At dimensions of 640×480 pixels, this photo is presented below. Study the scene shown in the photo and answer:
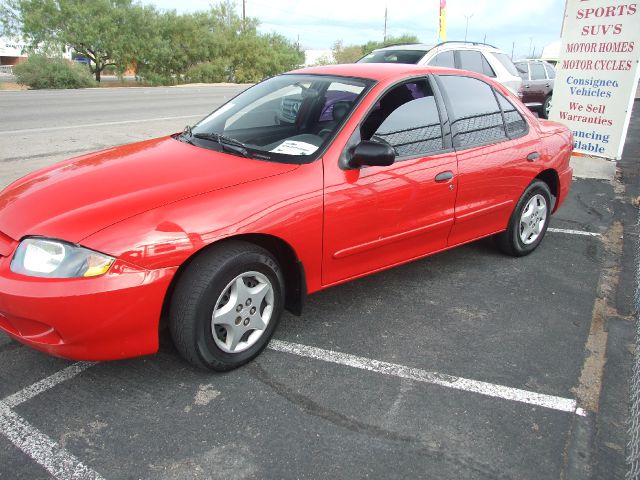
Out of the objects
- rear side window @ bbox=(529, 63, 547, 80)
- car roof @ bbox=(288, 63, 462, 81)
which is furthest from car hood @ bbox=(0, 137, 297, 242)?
rear side window @ bbox=(529, 63, 547, 80)

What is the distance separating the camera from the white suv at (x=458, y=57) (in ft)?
30.5

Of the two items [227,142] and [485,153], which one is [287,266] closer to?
[227,142]

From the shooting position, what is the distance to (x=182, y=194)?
2799mm

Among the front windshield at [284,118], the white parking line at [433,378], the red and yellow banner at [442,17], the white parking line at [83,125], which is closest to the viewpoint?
the white parking line at [433,378]

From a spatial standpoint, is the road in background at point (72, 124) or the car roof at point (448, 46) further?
the car roof at point (448, 46)

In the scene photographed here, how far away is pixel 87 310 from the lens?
2.46 m

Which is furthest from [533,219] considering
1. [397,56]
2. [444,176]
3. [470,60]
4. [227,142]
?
[470,60]

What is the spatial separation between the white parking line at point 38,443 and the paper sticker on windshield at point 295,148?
180cm

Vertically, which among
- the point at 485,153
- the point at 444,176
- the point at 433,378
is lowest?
the point at 433,378

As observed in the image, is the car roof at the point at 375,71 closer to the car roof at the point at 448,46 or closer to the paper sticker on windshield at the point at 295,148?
the paper sticker on windshield at the point at 295,148

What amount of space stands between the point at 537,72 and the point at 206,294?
1474 centimetres

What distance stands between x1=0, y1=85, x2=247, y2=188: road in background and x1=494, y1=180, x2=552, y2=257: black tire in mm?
5403

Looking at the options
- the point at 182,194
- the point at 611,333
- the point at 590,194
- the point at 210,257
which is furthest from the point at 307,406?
the point at 590,194

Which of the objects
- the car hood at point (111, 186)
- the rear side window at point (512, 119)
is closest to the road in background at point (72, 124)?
the car hood at point (111, 186)
